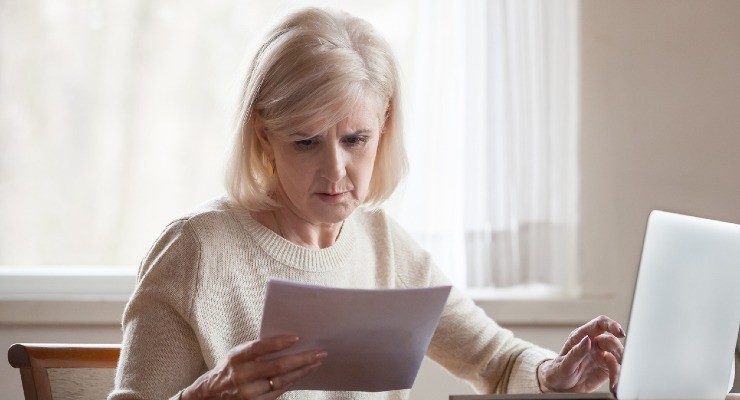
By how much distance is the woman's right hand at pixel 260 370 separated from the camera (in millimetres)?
1206

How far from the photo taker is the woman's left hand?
1.48 m

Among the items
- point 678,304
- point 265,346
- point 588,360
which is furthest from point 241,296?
point 678,304

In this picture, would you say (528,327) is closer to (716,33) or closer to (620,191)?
(620,191)

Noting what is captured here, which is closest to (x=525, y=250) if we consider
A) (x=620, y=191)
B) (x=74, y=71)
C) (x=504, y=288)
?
(x=504, y=288)

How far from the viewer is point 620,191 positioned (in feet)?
8.25

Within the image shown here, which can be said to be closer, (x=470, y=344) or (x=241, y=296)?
(x=241, y=296)

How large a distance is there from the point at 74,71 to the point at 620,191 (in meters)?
1.69

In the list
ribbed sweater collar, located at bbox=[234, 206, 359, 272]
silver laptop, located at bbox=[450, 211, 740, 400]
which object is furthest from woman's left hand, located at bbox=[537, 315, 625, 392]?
ribbed sweater collar, located at bbox=[234, 206, 359, 272]

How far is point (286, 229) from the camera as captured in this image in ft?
5.33

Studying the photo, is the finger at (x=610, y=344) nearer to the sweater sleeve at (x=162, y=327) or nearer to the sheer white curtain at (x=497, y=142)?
the sweater sleeve at (x=162, y=327)

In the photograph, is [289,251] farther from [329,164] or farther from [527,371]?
[527,371]

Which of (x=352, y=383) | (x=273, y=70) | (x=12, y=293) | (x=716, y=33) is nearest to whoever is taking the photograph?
(x=352, y=383)

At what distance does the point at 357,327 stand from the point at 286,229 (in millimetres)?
436

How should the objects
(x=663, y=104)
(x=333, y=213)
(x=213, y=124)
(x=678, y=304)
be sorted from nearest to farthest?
(x=678, y=304), (x=333, y=213), (x=663, y=104), (x=213, y=124)
